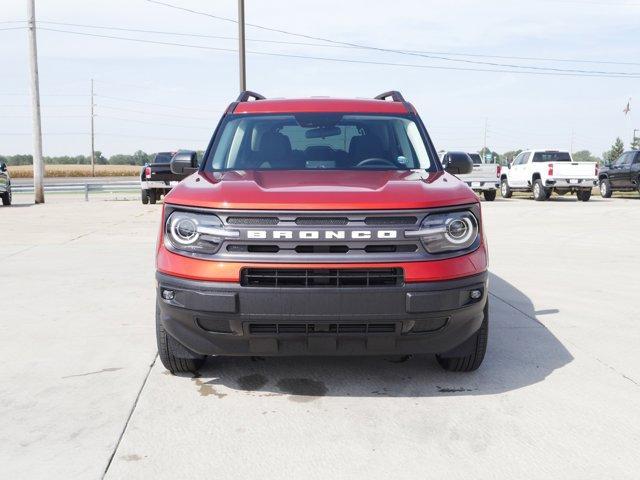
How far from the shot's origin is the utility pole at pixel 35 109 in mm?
23797

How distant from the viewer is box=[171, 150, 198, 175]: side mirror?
17.1 ft

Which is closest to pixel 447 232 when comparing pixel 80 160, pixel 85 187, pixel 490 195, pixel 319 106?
pixel 319 106

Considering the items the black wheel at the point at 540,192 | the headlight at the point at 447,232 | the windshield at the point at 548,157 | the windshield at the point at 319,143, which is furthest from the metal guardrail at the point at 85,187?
the headlight at the point at 447,232

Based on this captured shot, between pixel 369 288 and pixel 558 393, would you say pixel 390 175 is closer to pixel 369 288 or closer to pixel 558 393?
pixel 369 288

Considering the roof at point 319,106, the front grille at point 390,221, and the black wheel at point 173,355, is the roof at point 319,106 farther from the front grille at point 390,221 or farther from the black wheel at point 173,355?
the black wheel at point 173,355

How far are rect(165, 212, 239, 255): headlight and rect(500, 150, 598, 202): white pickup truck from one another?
22.5m

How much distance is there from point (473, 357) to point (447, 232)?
36.5 inches

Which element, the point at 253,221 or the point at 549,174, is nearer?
the point at 253,221

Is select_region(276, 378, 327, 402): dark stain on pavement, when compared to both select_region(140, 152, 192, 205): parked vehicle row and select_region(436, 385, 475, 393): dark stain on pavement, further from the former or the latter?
select_region(140, 152, 192, 205): parked vehicle row

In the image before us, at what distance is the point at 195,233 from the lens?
12.2ft

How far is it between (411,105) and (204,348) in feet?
8.84

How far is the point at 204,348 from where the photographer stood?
382 cm

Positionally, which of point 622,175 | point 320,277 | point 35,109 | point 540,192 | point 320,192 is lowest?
point 540,192

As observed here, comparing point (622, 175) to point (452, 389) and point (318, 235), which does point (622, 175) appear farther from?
point (318, 235)
